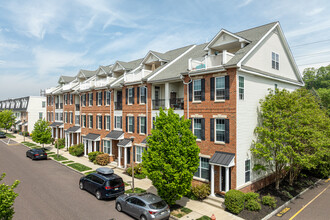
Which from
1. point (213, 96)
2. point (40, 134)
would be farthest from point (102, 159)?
point (213, 96)

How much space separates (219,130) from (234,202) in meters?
5.53

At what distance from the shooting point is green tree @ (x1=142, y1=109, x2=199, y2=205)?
14.0 m

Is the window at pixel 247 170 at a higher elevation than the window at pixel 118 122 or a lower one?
lower

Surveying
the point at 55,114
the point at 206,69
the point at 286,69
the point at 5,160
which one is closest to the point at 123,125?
the point at 206,69

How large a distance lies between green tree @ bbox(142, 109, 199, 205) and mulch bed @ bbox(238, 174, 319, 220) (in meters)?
4.70

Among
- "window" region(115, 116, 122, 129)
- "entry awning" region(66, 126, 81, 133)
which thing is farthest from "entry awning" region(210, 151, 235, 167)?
"entry awning" region(66, 126, 81, 133)

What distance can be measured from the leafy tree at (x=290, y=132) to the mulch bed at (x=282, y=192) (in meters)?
0.95

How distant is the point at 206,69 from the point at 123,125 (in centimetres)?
1406

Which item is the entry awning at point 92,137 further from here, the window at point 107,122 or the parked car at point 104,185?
the parked car at point 104,185

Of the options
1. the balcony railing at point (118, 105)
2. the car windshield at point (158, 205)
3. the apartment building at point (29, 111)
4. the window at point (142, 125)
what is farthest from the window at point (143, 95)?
the apartment building at point (29, 111)

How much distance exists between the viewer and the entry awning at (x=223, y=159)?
15.9 metres

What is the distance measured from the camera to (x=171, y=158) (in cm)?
1408

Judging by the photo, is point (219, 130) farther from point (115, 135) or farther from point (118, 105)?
point (118, 105)

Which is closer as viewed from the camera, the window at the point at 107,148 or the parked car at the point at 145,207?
the parked car at the point at 145,207
